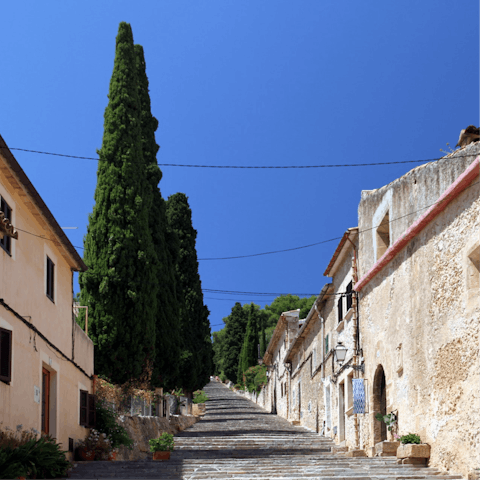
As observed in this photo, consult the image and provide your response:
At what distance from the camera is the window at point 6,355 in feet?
33.5

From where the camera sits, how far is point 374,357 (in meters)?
17.3

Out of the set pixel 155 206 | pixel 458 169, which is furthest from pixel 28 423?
pixel 155 206

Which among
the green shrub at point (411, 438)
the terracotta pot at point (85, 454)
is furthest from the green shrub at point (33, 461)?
the green shrub at point (411, 438)

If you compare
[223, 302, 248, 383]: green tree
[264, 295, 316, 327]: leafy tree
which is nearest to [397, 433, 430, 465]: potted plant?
[223, 302, 248, 383]: green tree

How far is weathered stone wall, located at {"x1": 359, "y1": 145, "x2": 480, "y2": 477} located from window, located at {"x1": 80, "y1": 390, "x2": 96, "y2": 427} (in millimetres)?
6832

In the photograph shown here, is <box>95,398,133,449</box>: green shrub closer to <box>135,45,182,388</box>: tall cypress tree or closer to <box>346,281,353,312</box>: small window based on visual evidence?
<box>135,45,182,388</box>: tall cypress tree

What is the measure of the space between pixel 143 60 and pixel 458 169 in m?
17.1

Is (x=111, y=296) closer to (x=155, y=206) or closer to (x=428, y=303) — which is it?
(x=155, y=206)

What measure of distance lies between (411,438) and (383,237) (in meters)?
5.78

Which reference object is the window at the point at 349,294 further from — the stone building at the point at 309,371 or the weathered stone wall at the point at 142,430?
the weathered stone wall at the point at 142,430

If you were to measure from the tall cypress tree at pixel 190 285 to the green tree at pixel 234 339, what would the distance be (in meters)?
36.9

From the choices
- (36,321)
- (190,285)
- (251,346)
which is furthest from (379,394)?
(251,346)

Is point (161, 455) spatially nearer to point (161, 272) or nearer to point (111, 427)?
point (111, 427)

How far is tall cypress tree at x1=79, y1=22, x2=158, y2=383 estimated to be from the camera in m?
18.7
